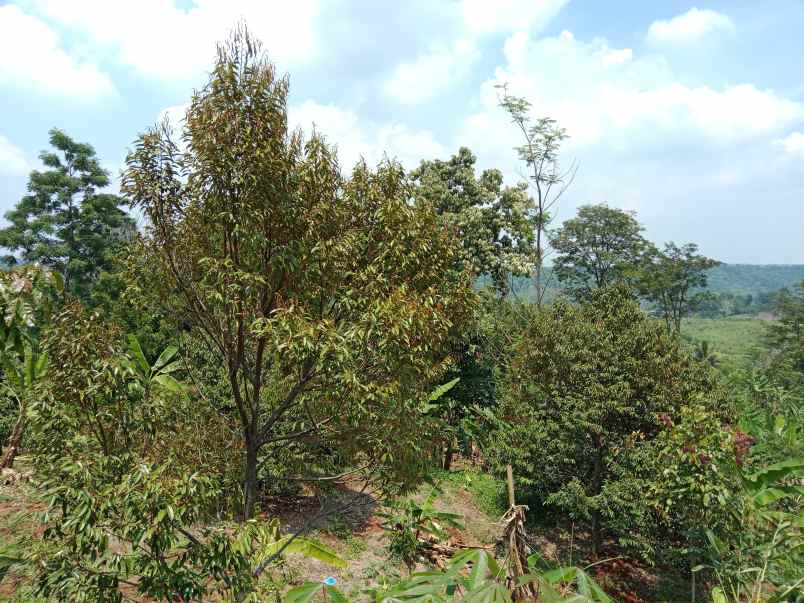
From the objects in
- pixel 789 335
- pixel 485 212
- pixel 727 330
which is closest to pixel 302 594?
pixel 485 212

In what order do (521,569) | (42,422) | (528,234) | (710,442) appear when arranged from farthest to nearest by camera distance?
(528,234), (710,442), (42,422), (521,569)

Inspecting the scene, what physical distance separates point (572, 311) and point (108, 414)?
37.8 feet

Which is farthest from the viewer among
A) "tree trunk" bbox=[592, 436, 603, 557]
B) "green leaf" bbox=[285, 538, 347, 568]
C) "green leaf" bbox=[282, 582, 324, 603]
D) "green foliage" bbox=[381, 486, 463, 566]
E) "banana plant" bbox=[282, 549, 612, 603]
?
"tree trunk" bbox=[592, 436, 603, 557]

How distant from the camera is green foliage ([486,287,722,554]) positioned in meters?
11.5

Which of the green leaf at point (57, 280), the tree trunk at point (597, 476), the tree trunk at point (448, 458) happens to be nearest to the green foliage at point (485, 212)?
the tree trunk at point (448, 458)

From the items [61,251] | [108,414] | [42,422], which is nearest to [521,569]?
[108,414]

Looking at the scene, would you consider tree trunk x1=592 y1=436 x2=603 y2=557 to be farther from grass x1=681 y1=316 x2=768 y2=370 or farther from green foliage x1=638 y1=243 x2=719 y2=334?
grass x1=681 y1=316 x2=768 y2=370

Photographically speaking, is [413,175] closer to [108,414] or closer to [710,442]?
[710,442]

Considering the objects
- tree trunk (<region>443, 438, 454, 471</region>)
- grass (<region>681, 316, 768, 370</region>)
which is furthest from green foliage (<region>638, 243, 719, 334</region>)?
grass (<region>681, 316, 768, 370</region>)

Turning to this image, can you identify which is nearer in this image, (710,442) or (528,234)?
(710,442)

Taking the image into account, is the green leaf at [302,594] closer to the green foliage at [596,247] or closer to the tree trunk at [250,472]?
the tree trunk at [250,472]

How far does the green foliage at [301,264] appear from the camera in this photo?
5.45 m

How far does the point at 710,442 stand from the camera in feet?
27.8

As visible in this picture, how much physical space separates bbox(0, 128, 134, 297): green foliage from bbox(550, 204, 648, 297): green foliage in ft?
114
